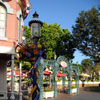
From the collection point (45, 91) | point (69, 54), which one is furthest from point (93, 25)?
point (45, 91)

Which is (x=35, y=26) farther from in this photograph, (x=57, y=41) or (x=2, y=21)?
(x=57, y=41)

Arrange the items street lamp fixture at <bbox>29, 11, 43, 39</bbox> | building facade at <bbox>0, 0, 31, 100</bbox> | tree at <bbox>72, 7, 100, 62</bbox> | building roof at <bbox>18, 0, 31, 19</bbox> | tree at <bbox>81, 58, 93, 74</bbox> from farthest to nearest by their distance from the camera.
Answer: tree at <bbox>81, 58, 93, 74</bbox> → tree at <bbox>72, 7, 100, 62</bbox> → building roof at <bbox>18, 0, 31, 19</bbox> → building facade at <bbox>0, 0, 31, 100</bbox> → street lamp fixture at <bbox>29, 11, 43, 39</bbox>

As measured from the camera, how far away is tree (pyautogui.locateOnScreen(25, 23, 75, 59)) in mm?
30031

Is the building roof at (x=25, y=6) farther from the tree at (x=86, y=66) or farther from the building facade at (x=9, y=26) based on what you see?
the tree at (x=86, y=66)

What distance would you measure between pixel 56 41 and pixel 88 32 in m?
9.17

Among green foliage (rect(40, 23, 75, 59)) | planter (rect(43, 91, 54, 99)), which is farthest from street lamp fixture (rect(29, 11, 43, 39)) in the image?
green foliage (rect(40, 23, 75, 59))

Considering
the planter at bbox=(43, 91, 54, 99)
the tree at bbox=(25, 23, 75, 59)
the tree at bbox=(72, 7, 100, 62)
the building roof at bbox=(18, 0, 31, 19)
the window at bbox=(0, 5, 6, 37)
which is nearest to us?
the window at bbox=(0, 5, 6, 37)

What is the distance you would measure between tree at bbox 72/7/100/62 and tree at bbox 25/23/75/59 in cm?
243

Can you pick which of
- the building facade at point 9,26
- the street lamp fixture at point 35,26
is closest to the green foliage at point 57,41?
the building facade at point 9,26

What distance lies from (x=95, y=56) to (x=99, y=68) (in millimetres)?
27650

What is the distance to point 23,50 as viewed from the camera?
6.86m

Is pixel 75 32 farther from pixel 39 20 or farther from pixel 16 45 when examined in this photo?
pixel 39 20

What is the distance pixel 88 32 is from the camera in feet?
80.4

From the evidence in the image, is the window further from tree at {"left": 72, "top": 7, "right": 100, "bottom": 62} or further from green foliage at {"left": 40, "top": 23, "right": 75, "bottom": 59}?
green foliage at {"left": 40, "top": 23, "right": 75, "bottom": 59}
